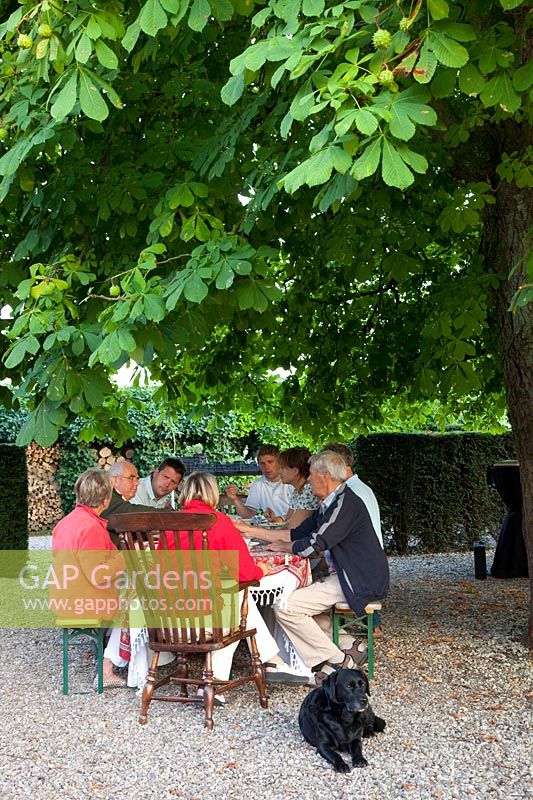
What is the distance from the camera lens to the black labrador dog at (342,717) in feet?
13.4

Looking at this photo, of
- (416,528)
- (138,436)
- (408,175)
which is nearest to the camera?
(408,175)

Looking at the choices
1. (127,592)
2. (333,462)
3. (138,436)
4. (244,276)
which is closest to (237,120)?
(244,276)

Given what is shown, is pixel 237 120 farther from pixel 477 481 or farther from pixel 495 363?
pixel 477 481

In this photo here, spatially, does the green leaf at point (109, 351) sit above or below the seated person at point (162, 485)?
above

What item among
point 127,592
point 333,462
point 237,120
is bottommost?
point 127,592

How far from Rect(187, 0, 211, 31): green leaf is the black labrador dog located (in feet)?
9.66

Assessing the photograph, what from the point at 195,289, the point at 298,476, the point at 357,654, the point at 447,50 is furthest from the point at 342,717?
the point at 298,476

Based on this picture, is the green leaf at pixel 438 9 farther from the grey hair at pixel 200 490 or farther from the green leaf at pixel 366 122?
the grey hair at pixel 200 490

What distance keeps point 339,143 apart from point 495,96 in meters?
1.03

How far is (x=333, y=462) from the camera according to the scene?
556cm

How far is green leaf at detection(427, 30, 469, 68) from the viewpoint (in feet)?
10.5

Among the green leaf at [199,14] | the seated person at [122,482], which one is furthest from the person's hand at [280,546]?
the green leaf at [199,14]

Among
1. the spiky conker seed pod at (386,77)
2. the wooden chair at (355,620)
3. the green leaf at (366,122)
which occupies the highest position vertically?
the spiky conker seed pod at (386,77)

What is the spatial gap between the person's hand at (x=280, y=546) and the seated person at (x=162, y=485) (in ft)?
4.70
